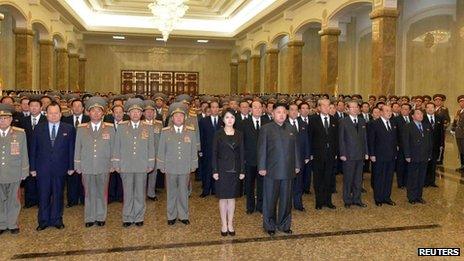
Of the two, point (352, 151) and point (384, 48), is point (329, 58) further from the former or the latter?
point (352, 151)

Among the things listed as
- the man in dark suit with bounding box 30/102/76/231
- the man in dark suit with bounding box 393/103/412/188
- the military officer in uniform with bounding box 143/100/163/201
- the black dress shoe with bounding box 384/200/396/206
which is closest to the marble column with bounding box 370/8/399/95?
the man in dark suit with bounding box 393/103/412/188

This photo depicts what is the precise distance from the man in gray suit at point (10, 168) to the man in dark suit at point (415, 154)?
5.89 metres

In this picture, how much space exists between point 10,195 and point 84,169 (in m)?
0.95

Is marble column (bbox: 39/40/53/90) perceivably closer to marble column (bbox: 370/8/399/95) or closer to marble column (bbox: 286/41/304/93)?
marble column (bbox: 286/41/304/93)

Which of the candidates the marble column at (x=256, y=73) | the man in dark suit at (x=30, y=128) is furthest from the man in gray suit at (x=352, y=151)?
the marble column at (x=256, y=73)

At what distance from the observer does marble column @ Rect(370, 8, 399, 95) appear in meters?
12.1

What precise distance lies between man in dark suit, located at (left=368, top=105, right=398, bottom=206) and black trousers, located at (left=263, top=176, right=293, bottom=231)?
7.30 ft

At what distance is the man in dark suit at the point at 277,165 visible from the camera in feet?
18.7

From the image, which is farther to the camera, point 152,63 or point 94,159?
point 152,63

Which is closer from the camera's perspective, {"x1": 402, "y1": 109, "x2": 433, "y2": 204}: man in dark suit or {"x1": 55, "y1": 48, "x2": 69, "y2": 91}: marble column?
{"x1": 402, "y1": 109, "x2": 433, "y2": 204}: man in dark suit

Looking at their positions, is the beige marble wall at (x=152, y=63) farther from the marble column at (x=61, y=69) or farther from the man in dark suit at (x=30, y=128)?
the man in dark suit at (x=30, y=128)

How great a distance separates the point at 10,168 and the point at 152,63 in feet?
84.2

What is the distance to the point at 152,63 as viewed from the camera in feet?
100

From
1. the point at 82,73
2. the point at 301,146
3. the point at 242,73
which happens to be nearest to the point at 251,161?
the point at 301,146
